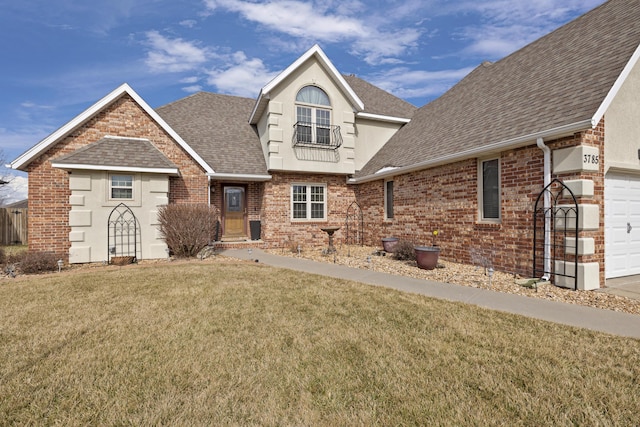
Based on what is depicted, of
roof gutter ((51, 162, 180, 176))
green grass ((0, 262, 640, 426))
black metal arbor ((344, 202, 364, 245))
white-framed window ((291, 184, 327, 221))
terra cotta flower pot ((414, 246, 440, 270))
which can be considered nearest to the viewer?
green grass ((0, 262, 640, 426))

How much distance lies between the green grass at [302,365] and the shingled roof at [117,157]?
5.51 m

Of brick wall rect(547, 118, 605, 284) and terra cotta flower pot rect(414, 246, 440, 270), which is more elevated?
brick wall rect(547, 118, 605, 284)

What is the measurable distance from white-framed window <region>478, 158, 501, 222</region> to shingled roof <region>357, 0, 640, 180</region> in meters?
0.55

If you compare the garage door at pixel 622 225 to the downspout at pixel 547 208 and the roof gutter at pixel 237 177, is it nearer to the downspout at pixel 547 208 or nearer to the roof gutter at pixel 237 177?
the downspout at pixel 547 208

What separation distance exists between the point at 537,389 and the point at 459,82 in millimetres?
15326

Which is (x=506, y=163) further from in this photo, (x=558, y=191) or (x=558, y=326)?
(x=558, y=326)

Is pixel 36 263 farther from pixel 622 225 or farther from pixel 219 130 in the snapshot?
pixel 622 225

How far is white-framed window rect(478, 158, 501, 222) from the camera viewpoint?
28.3 ft

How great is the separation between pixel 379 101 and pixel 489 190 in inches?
418

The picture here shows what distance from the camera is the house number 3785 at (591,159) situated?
6.52 metres

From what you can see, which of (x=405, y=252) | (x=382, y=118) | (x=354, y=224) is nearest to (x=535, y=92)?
(x=405, y=252)

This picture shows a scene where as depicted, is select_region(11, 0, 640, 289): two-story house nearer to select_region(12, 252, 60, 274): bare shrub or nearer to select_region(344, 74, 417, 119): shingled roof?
select_region(344, 74, 417, 119): shingled roof

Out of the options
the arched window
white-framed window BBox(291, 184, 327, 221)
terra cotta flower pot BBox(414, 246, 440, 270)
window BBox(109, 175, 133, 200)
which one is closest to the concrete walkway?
terra cotta flower pot BBox(414, 246, 440, 270)

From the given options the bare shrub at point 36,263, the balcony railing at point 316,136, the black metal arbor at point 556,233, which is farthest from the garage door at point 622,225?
the bare shrub at point 36,263
